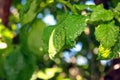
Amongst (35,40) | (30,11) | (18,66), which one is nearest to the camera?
(30,11)

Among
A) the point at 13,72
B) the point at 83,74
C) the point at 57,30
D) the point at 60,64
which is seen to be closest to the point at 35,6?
the point at 57,30

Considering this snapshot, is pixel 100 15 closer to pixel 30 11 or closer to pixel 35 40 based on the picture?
pixel 30 11

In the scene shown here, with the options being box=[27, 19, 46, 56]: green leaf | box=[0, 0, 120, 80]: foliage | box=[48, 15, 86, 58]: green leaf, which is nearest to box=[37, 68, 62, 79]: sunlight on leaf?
box=[0, 0, 120, 80]: foliage

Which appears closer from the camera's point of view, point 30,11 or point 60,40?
point 60,40

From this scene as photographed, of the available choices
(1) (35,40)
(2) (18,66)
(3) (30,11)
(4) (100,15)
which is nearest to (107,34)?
(4) (100,15)

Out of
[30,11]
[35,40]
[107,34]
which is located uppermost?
[35,40]

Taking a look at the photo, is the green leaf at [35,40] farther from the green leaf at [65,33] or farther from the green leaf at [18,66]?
the green leaf at [65,33]

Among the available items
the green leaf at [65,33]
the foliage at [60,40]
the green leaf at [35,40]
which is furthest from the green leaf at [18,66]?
the green leaf at [65,33]
